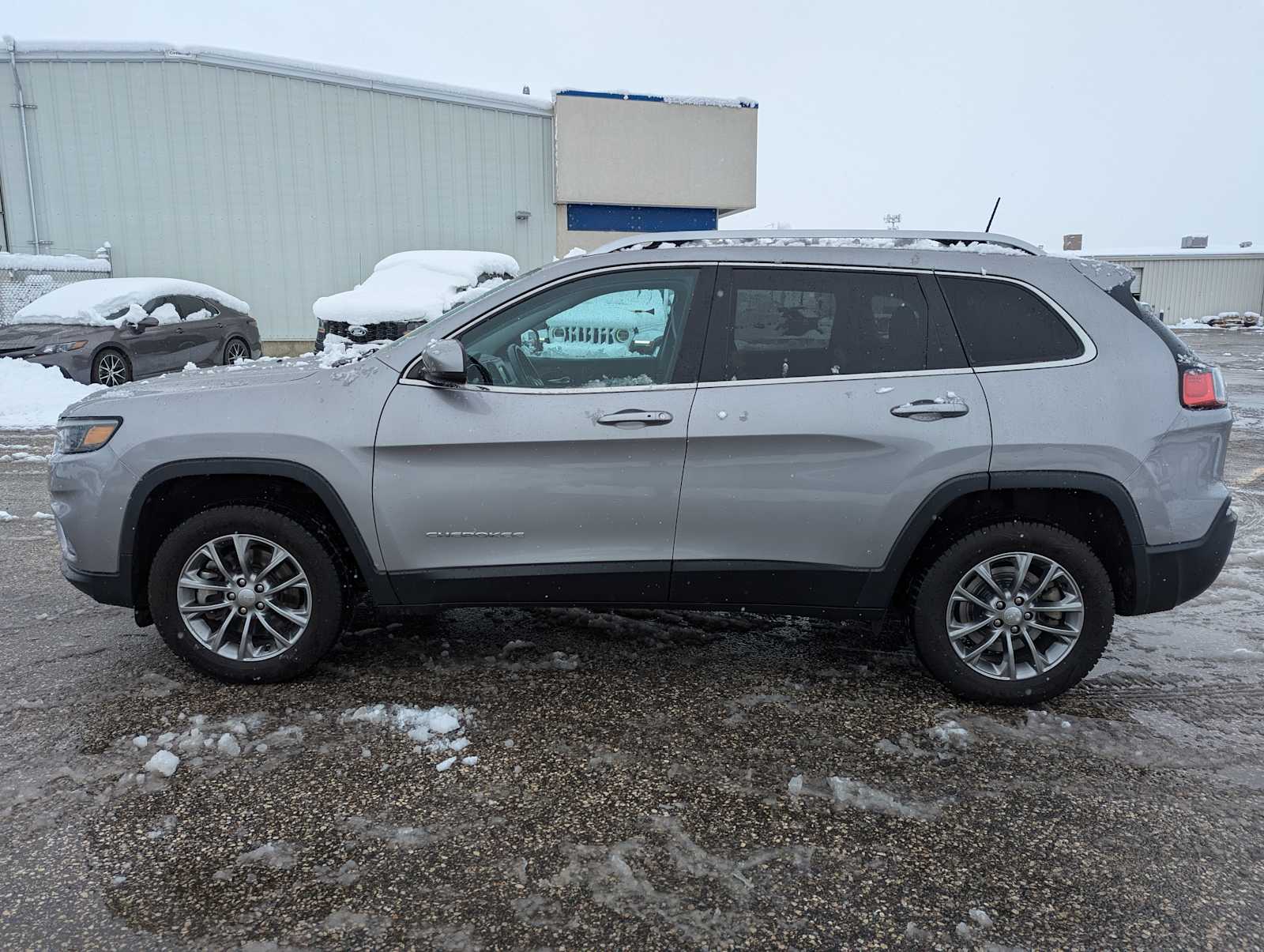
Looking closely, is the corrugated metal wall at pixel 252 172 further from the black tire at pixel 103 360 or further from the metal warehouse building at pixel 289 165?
the black tire at pixel 103 360

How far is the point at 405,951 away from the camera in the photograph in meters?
2.23

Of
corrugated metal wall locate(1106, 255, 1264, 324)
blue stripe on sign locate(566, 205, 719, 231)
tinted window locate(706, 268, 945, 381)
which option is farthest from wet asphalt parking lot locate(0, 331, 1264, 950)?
corrugated metal wall locate(1106, 255, 1264, 324)

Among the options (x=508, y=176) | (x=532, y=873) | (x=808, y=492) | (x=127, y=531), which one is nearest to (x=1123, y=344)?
(x=808, y=492)

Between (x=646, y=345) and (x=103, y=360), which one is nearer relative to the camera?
(x=646, y=345)

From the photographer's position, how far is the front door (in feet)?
11.5

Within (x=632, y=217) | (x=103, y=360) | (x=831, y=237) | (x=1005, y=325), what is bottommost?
(x=103, y=360)

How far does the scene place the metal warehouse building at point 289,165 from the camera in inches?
730

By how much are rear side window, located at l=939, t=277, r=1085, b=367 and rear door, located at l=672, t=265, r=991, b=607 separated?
67mm

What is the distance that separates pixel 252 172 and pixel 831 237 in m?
18.7

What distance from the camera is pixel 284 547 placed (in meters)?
3.63

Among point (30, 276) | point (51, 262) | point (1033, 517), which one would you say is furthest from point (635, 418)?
point (51, 262)

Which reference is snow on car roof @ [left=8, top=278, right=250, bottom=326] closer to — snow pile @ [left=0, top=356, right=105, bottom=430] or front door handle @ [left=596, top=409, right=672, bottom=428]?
snow pile @ [left=0, top=356, right=105, bottom=430]

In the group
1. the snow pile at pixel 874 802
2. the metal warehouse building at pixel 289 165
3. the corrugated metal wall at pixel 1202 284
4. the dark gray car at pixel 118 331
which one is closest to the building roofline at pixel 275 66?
the metal warehouse building at pixel 289 165

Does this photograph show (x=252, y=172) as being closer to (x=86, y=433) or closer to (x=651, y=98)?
(x=651, y=98)
